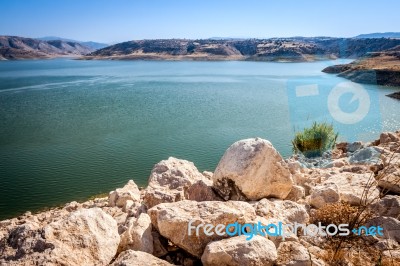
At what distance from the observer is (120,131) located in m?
24.9

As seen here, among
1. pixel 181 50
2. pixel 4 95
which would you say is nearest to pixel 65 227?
pixel 4 95

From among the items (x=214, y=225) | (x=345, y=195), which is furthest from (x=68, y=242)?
(x=345, y=195)

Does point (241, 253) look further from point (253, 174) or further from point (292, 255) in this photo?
point (253, 174)

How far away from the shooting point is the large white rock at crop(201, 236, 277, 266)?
4.03 meters

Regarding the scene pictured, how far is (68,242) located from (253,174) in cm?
374

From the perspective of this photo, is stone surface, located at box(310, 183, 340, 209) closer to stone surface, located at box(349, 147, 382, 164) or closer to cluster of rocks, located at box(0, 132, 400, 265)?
cluster of rocks, located at box(0, 132, 400, 265)

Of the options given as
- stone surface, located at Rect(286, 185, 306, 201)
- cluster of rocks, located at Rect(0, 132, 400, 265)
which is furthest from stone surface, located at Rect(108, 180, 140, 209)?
stone surface, located at Rect(286, 185, 306, 201)

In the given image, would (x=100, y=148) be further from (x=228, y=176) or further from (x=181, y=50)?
(x=181, y=50)

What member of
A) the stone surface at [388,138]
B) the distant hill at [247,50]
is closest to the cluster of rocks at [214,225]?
the stone surface at [388,138]

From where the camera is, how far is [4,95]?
149ft

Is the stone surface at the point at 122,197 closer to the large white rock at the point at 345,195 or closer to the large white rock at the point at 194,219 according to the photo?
the large white rock at the point at 194,219

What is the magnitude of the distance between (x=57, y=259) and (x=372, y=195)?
5.85 m

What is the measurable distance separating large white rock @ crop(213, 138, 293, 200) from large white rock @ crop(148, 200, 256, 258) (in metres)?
1.44

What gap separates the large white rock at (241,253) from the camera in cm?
403
